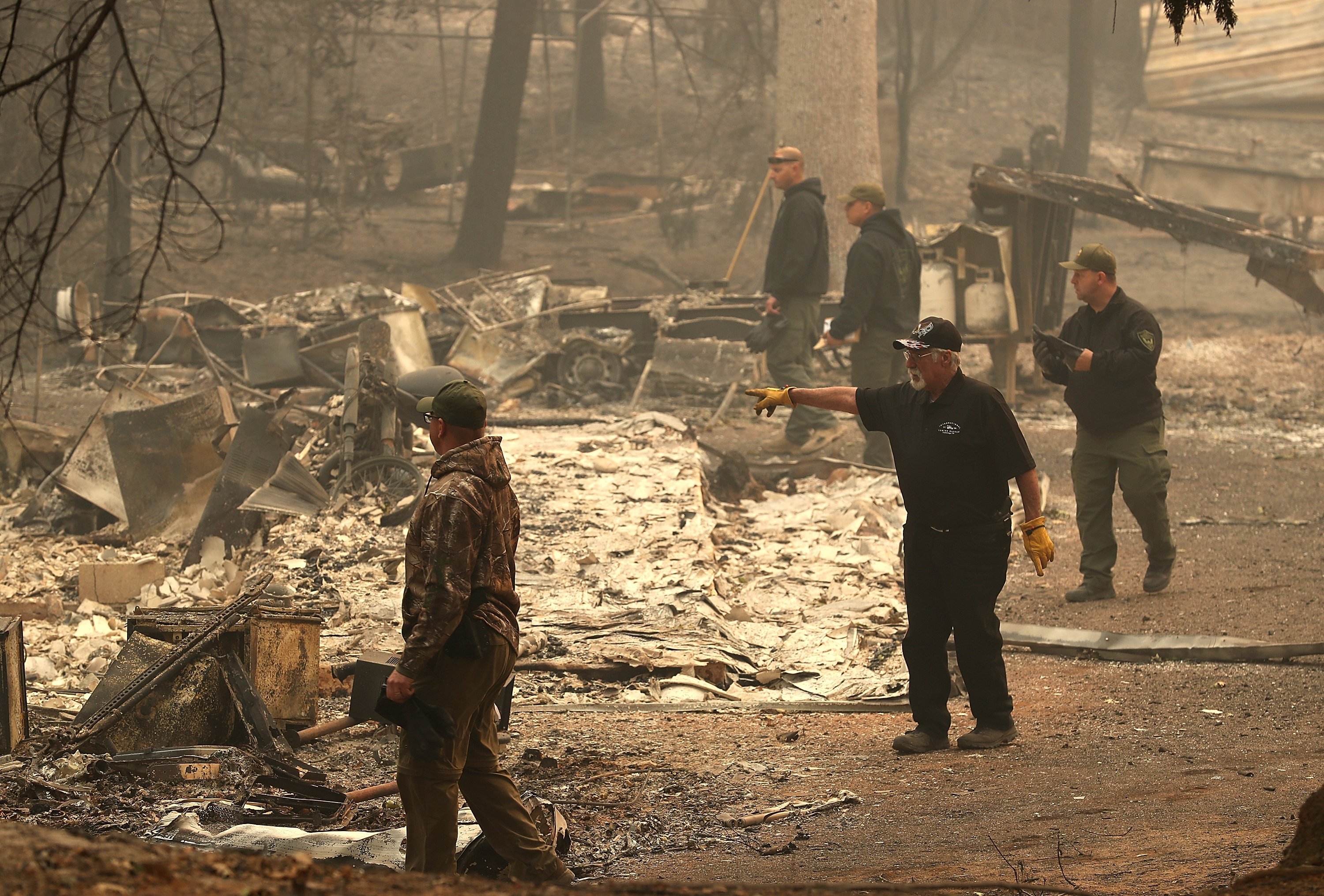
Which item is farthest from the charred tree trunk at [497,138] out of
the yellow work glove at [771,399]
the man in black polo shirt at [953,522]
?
the man in black polo shirt at [953,522]

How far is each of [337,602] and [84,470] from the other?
326 centimetres

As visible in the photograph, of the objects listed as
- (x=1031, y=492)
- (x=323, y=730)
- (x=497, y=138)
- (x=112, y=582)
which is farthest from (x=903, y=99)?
(x=323, y=730)

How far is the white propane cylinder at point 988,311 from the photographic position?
13.0m

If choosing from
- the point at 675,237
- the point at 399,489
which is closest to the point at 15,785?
the point at 399,489

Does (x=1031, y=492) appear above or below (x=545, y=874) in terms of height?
above

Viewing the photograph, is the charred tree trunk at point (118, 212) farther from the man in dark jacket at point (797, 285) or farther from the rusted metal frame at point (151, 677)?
the rusted metal frame at point (151, 677)

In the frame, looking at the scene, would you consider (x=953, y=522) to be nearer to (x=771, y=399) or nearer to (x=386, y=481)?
(x=771, y=399)

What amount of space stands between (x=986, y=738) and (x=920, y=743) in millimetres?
279

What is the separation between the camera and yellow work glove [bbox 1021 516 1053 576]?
5.30 metres

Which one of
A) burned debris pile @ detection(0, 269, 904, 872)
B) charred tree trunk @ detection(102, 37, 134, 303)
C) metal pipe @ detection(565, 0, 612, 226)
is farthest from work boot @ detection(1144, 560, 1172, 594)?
metal pipe @ detection(565, 0, 612, 226)

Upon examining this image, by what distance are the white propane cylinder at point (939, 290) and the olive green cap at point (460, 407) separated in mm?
9575

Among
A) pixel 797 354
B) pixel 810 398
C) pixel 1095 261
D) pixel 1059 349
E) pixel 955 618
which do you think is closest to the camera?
pixel 955 618

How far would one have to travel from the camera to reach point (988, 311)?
13.0 metres

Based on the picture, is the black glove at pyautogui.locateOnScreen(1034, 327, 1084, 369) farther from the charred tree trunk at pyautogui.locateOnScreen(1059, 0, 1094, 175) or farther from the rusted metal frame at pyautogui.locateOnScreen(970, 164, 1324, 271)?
the charred tree trunk at pyautogui.locateOnScreen(1059, 0, 1094, 175)
